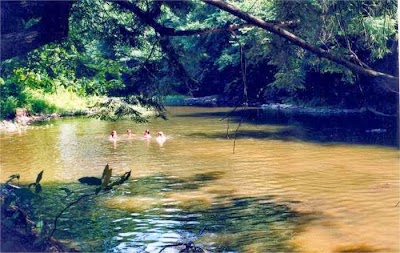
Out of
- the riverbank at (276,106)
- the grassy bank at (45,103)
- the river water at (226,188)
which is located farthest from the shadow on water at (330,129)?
the grassy bank at (45,103)

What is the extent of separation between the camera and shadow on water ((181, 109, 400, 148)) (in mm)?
18859

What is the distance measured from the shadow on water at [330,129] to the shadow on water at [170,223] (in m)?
6.02

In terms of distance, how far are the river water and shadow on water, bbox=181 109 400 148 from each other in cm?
8

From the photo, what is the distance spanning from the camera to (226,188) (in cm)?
1119

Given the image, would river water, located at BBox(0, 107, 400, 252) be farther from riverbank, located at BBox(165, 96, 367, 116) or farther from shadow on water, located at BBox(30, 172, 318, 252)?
riverbank, located at BBox(165, 96, 367, 116)

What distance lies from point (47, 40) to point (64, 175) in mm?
7696

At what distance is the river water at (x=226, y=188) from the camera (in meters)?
7.78

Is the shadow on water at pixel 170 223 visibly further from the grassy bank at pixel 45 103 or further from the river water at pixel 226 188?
the grassy bank at pixel 45 103

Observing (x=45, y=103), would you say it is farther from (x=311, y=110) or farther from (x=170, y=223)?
(x=170, y=223)

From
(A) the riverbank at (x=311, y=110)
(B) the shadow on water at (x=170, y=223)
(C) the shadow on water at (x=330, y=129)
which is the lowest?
(B) the shadow on water at (x=170, y=223)

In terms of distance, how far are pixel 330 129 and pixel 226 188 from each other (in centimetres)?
1152

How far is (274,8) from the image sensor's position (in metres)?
7.09

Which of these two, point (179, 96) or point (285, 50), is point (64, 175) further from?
point (179, 96)

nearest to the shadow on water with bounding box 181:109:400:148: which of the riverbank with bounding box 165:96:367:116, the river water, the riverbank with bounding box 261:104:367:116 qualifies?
the river water
